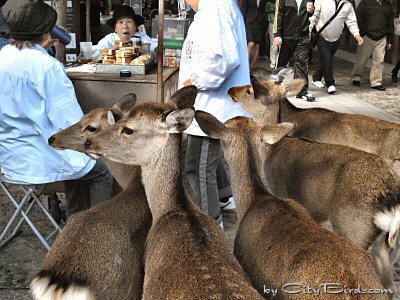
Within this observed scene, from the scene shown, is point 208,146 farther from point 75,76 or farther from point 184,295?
point 184,295

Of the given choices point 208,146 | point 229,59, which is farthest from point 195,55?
point 208,146

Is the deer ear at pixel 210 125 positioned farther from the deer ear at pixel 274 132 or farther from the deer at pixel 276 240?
the deer ear at pixel 274 132

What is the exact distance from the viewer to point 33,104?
4301 mm

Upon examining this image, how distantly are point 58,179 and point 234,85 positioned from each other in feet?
5.55

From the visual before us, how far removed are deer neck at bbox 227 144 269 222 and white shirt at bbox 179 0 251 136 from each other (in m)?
1.01

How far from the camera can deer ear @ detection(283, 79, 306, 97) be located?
5.62 meters

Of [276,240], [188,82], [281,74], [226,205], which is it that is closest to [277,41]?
[281,74]

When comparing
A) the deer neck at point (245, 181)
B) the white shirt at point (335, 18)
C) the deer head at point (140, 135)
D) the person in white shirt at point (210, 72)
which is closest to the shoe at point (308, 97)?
the white shirt at point (335, 18)

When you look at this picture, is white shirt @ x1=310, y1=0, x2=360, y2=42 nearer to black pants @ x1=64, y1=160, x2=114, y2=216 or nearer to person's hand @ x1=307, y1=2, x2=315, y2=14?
person's hand @ x1=307, y1=2, x2=315, y2=14

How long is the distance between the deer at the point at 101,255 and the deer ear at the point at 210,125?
61 cm

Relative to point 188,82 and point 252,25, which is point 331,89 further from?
point 188,82

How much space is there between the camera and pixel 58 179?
4387 mm

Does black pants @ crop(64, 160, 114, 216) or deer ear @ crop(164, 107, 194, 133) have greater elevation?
deer ear @ crop(164, 107, 194, 133)

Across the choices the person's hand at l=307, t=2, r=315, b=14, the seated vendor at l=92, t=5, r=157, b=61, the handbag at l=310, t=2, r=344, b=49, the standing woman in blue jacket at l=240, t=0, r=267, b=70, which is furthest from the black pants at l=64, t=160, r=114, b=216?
the handbag at l=310, t=2, r=344, b=49
